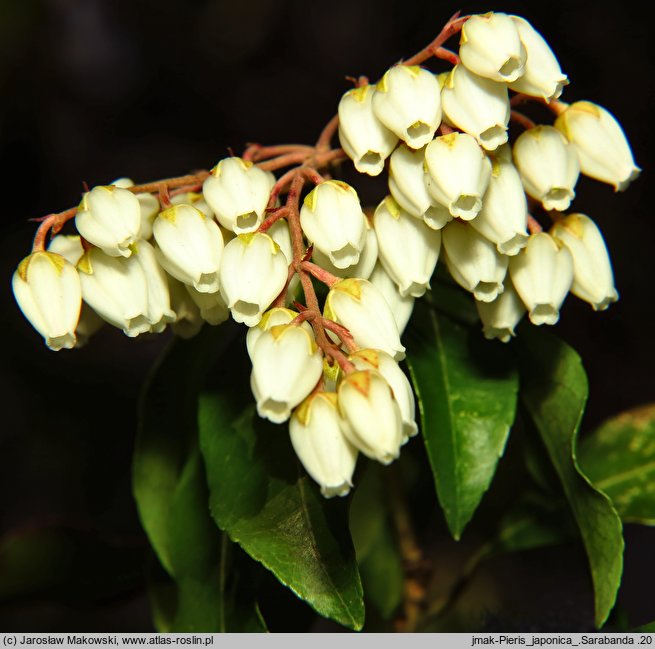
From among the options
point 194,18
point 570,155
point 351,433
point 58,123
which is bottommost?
point 58,123

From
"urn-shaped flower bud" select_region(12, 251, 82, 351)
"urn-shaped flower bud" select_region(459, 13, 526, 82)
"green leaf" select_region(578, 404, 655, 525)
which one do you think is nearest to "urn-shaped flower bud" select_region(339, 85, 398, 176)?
"urn-shaped flower bud" select_region(459, 13, 526, 82)

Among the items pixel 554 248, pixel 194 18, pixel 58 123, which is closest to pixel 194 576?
pixel 554 248

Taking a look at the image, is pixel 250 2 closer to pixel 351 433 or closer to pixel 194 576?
pixel 194 576

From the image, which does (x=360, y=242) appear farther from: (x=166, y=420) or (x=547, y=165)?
(x=166, y=420)

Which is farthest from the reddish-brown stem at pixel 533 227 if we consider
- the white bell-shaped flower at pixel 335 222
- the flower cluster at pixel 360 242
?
the white bell-shaped flower at pixel 335 222

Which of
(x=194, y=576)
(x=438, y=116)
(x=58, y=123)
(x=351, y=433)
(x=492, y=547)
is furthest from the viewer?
(x=58, y=123)

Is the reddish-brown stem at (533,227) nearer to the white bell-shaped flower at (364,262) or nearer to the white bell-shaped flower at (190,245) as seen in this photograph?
the white bell-shaped flower at (364,262)
